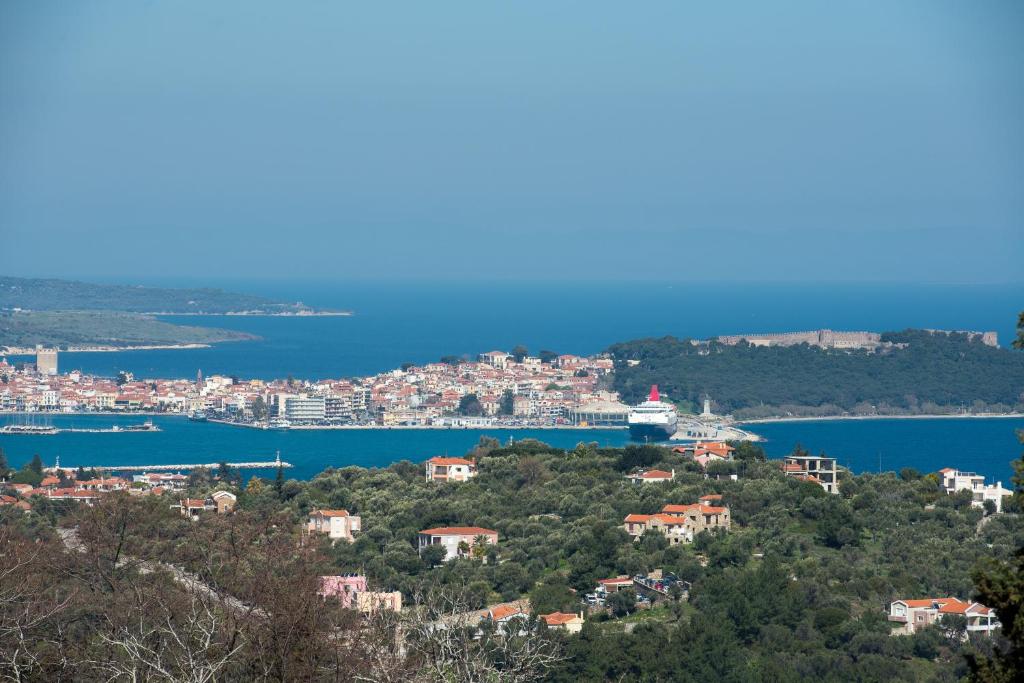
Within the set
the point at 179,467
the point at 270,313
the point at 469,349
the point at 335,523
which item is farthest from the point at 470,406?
the point at 270,313

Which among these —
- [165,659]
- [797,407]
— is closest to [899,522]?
[165,659]

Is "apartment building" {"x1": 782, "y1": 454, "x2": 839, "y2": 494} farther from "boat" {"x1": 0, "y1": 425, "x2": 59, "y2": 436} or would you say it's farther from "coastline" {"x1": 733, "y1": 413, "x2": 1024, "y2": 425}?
"coastline" {"x1": 733, "y1": 413, "x2": 1024, "y2": 425}

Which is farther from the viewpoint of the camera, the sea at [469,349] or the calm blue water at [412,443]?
the sea at [469,349]

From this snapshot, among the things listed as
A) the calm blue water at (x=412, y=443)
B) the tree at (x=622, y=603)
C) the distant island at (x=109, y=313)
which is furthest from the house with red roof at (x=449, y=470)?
the distant island at (x=109, y=313)

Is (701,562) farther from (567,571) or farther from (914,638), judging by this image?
(914,638)

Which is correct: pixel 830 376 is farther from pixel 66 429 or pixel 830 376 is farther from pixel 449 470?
pixel 449 470

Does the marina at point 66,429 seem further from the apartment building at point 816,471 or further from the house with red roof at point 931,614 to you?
the house with red roof at point 931,614
